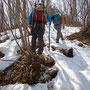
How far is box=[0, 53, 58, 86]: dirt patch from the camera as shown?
1.97 meters

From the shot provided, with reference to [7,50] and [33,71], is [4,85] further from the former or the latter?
[7,50]

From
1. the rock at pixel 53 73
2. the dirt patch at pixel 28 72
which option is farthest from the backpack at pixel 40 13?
the rock at pixel 53 73

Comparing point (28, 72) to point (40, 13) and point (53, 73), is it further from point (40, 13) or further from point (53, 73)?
point (40, 13)

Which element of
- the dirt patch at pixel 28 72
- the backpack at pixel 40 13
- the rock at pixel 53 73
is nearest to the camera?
the dirt patch at pixel 28 72

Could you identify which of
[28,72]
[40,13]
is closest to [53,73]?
[28,72]

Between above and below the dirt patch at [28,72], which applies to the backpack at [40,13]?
above

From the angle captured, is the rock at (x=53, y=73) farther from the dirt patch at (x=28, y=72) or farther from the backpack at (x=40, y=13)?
the backpack at (x=40, y=13)

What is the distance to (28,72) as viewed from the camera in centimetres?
208

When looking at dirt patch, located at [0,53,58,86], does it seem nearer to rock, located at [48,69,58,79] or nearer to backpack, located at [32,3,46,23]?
rock, located at [48,69,58,79]

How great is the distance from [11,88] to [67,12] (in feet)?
47.1

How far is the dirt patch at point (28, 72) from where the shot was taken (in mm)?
1969

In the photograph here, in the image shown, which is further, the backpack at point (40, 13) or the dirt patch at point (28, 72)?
the backpack at point (40, 13)

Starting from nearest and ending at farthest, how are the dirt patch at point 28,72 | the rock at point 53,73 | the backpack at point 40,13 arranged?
1. the dirt patch at point 28,72
2. the rock at point 53,73
3. the backpack at point 40,13

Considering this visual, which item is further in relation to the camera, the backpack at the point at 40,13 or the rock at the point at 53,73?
the backpack at the point at 40,13
